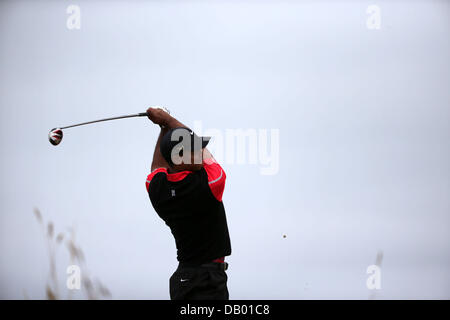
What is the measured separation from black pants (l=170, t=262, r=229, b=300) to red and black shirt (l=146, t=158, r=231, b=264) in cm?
3

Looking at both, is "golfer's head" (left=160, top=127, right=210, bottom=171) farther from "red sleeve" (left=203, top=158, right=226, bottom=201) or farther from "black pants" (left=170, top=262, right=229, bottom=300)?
"black pants" (left=170, top=262, right=229, bottom=300)

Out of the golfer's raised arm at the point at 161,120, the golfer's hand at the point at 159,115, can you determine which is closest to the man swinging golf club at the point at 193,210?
the golfer's raised arm at the point at 161,120

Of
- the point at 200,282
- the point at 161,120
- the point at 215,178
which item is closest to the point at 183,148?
the point at 215,178

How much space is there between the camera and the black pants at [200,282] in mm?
2020

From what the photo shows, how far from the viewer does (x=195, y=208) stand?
1974mm

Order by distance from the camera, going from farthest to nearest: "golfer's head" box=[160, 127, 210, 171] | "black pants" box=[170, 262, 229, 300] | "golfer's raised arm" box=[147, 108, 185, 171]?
1. "golfer's raised arm" box=[147, 108, 185, 171]
2. "black pants" box=[170, 262, 229, 300]
3. "golfer's head" box=[160, 127, 210, 171]

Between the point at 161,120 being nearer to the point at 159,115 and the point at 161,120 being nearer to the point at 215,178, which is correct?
the point at 159,115

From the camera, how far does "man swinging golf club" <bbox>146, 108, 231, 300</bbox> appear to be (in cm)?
195

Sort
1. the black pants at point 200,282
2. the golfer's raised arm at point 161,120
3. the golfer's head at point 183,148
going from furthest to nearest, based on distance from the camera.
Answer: the golfer's raised arm at point 161,120
the black pants at point 200,282
the golfer's head at point 183,148

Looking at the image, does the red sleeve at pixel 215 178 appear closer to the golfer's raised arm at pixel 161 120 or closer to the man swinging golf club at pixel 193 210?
the man swinging golf club at pixel 193 210

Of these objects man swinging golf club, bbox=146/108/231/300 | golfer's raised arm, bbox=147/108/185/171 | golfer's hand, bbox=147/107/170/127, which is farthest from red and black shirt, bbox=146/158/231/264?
golfer's hand, bbox=147/107/170/127

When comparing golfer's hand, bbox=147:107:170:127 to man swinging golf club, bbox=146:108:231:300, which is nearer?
man swinging golf club, bbox=146:108:231:300
